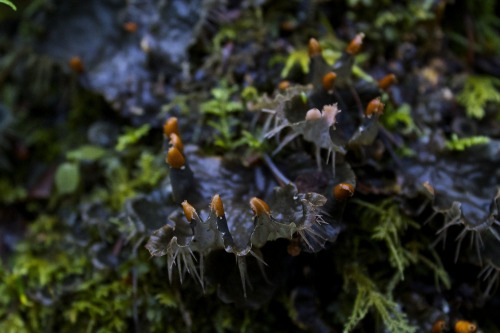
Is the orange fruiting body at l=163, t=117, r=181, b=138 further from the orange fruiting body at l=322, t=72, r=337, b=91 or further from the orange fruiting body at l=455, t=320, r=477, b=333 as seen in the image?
the orange fruiting body at l=455, t=320, r=477, b=333

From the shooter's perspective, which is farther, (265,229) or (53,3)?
(53,3)

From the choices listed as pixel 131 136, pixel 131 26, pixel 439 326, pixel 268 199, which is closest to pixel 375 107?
pixel 268 199

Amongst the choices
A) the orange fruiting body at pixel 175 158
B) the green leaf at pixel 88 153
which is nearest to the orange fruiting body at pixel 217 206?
the orange fruiting body at pixel 175 158

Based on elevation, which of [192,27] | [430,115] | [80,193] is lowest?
[80,193]

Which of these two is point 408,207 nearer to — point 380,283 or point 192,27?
point 380,283

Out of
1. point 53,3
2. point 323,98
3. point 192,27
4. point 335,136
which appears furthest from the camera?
point 53,3

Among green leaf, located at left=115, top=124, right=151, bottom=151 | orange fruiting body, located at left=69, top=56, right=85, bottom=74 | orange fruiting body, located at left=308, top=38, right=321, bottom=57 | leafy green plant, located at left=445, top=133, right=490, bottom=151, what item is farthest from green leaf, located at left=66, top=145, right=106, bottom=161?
leafy green plant, located at left=445, top=133, right=490, bottom=151

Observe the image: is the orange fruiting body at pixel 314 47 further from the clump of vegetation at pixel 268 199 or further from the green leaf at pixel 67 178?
the green leaf at pixel 67 178

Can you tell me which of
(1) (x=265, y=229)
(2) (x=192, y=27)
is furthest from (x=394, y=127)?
(2) (x=192, y=27)
